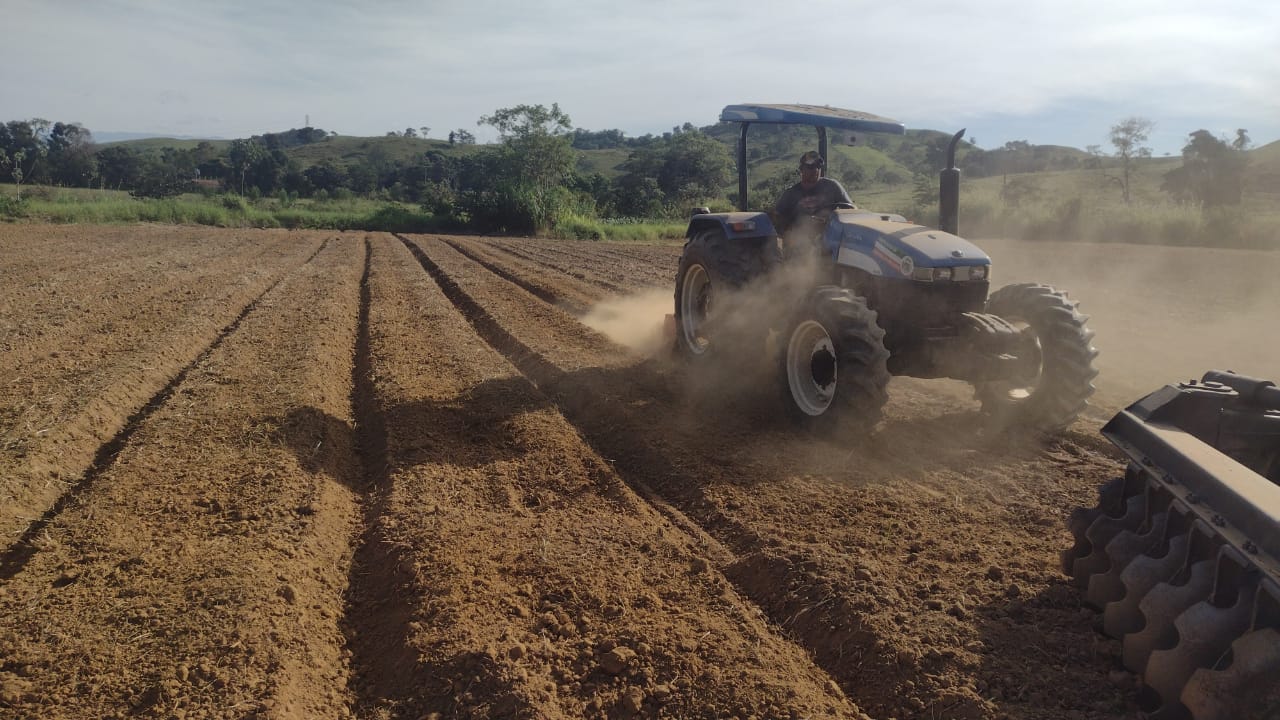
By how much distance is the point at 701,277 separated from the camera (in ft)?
25.8

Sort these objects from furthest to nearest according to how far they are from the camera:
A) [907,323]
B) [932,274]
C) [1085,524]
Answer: [907,323], [932,274], [1085,524]

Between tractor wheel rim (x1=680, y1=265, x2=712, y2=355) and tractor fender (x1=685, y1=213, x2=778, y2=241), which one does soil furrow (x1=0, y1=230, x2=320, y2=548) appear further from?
tractor fender (x1=685, y1=213, x2=778, y2=241)

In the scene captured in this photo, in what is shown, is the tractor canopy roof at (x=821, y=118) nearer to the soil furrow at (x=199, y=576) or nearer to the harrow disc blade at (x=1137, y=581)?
the soil furrow at (x=199, y=576)

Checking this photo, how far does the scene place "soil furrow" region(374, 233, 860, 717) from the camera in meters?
2.80

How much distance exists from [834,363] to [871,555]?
6.76 feet

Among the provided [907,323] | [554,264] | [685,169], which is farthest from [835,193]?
[685,169]

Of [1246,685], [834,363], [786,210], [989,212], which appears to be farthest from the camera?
[989,212]

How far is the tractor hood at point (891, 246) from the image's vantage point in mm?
5332

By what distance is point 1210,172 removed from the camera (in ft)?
100

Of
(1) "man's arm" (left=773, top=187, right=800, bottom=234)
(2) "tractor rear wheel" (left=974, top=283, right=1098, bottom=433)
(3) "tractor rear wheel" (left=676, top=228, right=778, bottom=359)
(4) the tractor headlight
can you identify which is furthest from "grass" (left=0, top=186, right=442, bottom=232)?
(2) "tractor rear wheel" (left=974, top=283, right=1098, bottom=433)

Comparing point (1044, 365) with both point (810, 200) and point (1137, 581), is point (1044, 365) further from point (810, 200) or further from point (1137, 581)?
point (1137, 581)

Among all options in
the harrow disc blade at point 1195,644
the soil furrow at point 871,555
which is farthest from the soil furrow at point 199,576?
the harrow disc blade at point 1195,644

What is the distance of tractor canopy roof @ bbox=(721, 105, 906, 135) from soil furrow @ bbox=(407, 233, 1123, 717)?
230 centimetres

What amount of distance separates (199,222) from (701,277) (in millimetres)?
30101
